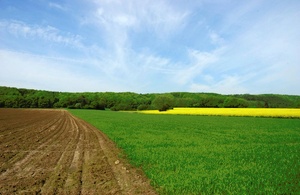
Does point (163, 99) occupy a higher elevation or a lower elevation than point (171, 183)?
higher

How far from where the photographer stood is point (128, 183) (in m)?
7.53

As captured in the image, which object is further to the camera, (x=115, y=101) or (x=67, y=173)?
(x=115, y=101)

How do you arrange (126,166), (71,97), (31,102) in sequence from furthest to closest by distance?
(71,97)
(31,102)
(126,166)

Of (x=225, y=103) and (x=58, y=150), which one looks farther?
(x=225, y=103)

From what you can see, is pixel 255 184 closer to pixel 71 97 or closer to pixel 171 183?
pixel 171 183

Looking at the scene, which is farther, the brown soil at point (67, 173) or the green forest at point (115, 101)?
the green forest at point (115, 101)

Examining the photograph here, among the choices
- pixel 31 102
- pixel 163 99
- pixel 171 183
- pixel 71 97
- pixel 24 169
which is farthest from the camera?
pixel 71 97

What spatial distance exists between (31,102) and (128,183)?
456ft

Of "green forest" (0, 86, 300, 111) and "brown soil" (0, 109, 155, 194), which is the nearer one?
"brown soil" (0, 109, 155, 194)

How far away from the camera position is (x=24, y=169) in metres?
9.04

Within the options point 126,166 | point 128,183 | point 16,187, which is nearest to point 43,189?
point 16,187

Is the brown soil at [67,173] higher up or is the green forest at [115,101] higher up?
the green forest at [115,101]

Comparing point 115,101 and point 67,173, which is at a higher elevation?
point 115,101

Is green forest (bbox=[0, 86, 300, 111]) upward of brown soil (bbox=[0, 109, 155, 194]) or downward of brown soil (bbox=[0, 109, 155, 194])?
upward
